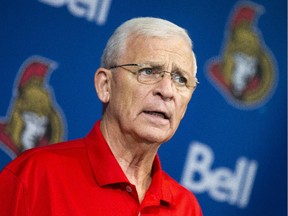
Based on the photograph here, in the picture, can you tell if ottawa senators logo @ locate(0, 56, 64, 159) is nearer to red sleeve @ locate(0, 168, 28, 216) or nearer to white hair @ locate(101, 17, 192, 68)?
white hair @ locate(101, 17, 192, 68)

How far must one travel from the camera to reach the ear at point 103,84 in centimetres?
163

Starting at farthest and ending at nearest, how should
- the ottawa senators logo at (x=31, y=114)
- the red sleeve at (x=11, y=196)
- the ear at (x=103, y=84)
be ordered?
the ottawa senators logo at (x=31, y=114)
the ear at (x=103, y=84)
the red sleeve at (x=11, y=196)

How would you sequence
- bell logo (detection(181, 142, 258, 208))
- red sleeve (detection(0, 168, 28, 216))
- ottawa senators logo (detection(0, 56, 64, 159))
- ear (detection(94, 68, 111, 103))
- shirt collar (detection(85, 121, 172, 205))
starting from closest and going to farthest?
red sleeve (detection(0, 168, 28, 216)) < shirt collar (detection(85, 121, 172, 205)) < ear (detection(94, 68, 111, 103)) < ottawa senators logo (detection(0, 56, 64, 159)) < bell logo (detection(181, 142, 258, 208))

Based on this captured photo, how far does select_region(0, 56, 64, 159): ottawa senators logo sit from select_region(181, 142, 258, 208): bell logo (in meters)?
0.53

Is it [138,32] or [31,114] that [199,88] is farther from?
[138,32]

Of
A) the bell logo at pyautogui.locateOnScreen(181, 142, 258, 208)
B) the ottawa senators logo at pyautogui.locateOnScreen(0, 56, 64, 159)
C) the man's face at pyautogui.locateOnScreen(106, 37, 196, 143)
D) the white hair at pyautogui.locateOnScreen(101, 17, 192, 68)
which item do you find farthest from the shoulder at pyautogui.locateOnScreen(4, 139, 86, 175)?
the bell logo at pyautogui.locateOnScreen(181, 142, 258, 208)

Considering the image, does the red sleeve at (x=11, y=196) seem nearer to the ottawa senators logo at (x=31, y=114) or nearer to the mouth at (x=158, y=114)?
the mouth at (x=158, y=114)

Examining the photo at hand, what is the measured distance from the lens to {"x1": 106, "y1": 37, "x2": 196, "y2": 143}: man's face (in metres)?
1.54

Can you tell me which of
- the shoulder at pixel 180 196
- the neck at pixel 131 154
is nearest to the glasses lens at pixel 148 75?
the neck at pixel 131 154

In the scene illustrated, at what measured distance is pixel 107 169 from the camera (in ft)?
5.01

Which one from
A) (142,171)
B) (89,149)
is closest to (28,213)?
(89,149)

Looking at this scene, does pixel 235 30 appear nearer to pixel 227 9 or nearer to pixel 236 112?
pixel 227 9

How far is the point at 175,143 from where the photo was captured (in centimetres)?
230

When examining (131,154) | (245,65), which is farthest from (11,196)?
(245,65)
